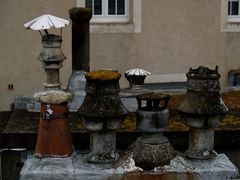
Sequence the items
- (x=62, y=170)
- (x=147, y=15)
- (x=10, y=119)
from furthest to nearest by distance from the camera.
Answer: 1. (x=147, y=15)
2. (x=10, y=119)
3. (x=62, y=170)

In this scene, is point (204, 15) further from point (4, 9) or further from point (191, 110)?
point (191, 110)

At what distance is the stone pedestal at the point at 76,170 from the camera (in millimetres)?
6297

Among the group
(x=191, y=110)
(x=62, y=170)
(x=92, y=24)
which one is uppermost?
(x=92, y=24)

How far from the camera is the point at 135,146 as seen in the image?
6480 millimetres

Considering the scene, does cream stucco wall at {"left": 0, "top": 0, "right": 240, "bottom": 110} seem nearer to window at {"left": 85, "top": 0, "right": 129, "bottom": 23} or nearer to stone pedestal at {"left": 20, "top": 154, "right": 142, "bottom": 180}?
window at {"left": 85, "top": 0, "right": 129, "bottom": 23}

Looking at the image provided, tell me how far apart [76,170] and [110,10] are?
9.80 m

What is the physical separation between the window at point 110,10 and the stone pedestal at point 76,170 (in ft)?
30.5

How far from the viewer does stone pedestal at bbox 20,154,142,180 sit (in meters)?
6.30

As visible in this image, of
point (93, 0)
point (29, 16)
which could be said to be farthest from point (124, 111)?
point (93, 0)

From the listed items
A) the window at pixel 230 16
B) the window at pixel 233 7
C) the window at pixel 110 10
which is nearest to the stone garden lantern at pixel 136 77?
the window at pixel 110 10

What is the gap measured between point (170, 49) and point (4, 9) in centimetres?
433

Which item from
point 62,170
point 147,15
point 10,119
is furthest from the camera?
point 147,15

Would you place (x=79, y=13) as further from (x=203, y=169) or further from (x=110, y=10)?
(x=110, y=10)

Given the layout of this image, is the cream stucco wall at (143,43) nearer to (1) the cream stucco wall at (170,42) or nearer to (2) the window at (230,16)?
(1) the cream stucco wall at (170,42)
